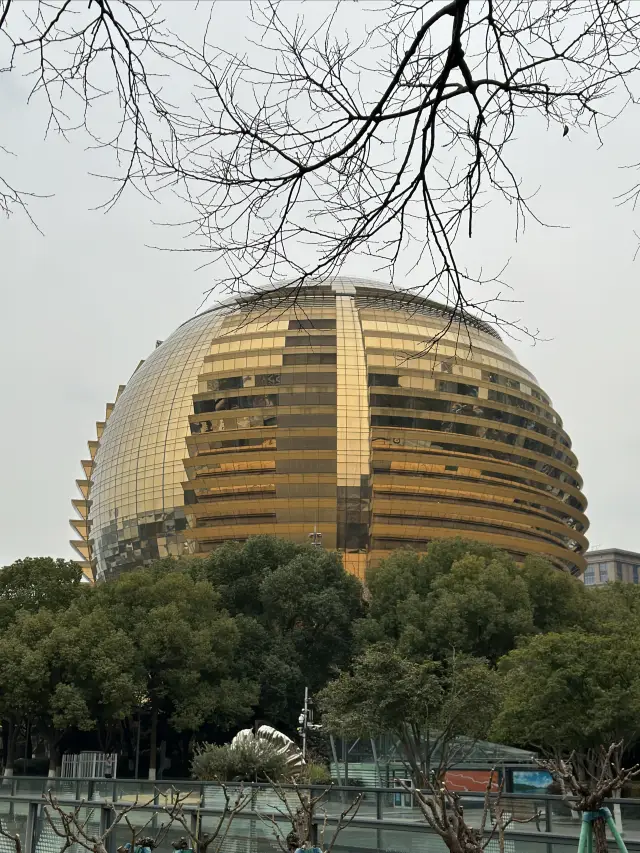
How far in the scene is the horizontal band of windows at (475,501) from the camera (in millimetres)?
66500

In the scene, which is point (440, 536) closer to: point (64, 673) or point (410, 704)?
point (64, 673)

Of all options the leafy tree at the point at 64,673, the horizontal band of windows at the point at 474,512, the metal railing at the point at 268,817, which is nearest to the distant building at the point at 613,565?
the horizontal band of windows at the point at 474,512

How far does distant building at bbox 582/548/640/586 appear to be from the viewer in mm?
186875

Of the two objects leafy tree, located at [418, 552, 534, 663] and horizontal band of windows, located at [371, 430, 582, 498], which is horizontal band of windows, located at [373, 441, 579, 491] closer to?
horizontal band of windows, located at [371, 430, 582, 498]

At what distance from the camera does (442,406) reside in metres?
69.8

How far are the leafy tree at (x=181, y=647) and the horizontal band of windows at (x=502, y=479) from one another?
19.6 meters

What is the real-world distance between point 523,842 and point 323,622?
42538 mm

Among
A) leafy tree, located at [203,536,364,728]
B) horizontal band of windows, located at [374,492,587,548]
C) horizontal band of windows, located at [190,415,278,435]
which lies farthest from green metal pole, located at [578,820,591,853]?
horizontal band of windows, located at [190,415,278,435]

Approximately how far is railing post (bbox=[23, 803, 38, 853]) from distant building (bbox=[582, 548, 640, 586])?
179 meters

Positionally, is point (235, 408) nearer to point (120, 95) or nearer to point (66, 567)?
point (66, 567)

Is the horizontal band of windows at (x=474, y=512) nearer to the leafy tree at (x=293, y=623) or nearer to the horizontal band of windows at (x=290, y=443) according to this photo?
the horizontal band of windows at (x=290, y=443)

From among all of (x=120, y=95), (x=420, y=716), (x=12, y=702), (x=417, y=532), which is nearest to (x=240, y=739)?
(x=420, y=716)

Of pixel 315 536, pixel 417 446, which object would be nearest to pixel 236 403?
pixel 315 536

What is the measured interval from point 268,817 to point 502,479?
59637mm
